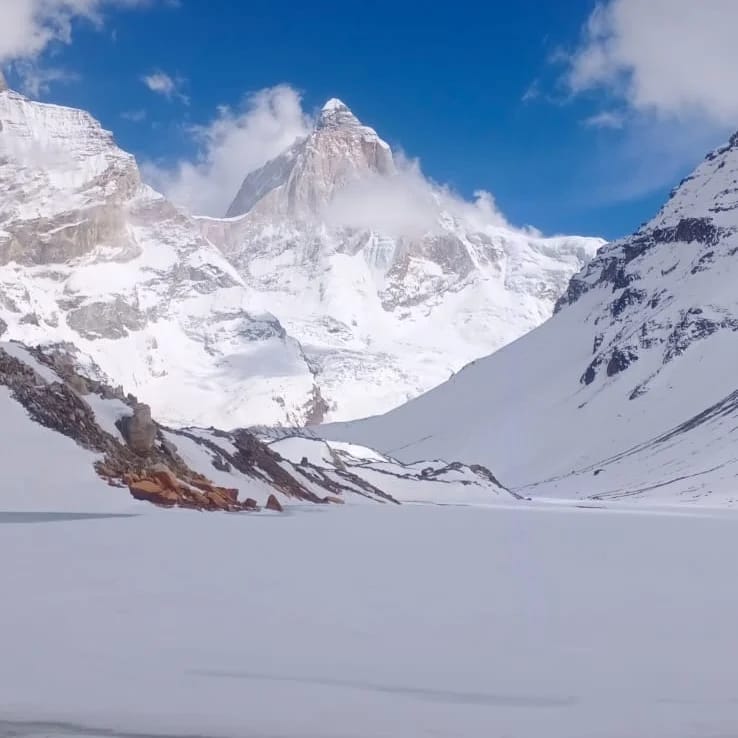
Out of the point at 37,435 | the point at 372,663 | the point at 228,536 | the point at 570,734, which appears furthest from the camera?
the point at 37,435

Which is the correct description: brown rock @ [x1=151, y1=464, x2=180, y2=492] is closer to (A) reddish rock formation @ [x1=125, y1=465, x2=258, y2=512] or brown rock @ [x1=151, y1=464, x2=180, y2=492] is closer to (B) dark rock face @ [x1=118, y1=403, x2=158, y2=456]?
(A) reddish rock formation @ [x1=125, y1=465, x2=258, y2=512]

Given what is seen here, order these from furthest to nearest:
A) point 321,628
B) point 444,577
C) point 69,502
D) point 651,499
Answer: point 651,499
point 69,502
point 444,577
point 321,628

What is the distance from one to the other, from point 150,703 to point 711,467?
17249cm

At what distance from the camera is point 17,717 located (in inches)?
357

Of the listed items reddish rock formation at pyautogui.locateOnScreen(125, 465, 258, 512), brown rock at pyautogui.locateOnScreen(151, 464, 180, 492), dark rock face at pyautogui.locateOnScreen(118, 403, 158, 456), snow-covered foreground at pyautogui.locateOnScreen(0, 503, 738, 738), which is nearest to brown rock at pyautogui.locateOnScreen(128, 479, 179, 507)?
reddish rock formation at pyautogui.locateOnScreen(125, 465, 258, 512)

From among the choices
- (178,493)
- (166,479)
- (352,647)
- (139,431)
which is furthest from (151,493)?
(352,647)

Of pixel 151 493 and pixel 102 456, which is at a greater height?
pixel 102 456

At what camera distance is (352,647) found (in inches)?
463

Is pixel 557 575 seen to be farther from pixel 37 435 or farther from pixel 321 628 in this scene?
pixel 37 435

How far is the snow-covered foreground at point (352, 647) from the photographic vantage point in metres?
9.28

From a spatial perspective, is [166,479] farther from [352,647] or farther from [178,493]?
[352,647]

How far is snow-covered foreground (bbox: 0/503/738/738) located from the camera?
365 inches

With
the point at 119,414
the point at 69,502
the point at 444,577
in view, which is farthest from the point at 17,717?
the point at 119,414

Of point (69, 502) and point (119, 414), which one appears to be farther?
point (119, 414)
